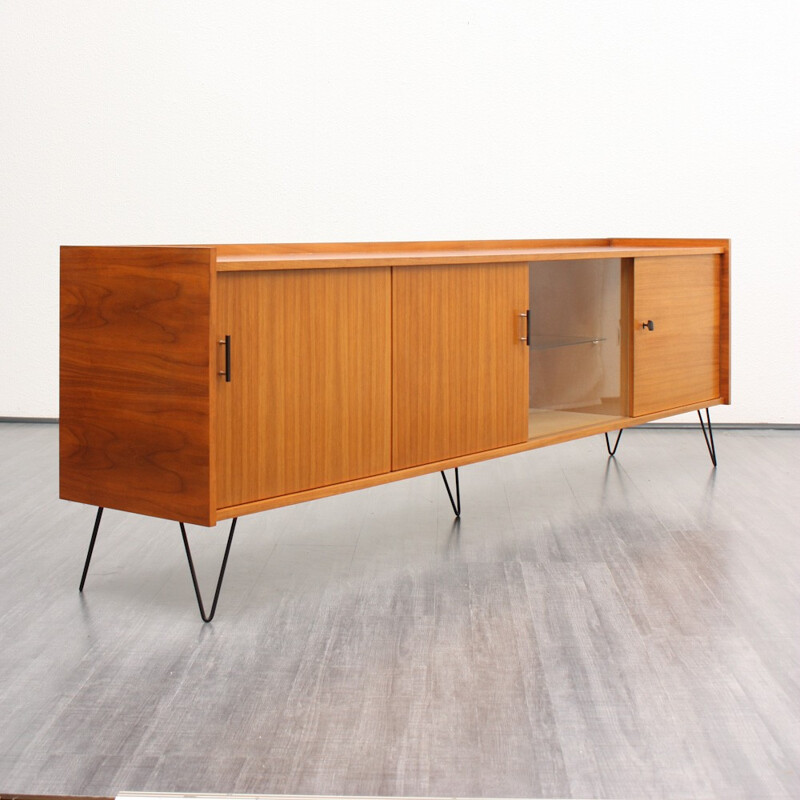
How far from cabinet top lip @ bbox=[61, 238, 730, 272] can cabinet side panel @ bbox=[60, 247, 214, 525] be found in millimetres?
60

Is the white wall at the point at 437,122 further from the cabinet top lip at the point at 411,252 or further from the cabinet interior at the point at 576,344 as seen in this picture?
the cabinet interior at the point at 576,344

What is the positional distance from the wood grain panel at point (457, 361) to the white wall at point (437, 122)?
206cm

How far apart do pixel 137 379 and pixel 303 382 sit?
13.6 inches

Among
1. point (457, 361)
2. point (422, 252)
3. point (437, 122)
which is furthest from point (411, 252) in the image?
point (437, 122)

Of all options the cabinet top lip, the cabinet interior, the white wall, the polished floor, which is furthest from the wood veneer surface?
the white wall

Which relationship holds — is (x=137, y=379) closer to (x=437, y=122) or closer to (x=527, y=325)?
(x=527, y=325)

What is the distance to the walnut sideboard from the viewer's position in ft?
7.13

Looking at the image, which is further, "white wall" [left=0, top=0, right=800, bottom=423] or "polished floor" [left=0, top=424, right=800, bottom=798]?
"white wall" [left=0, top=0, right=800, bottom=423]

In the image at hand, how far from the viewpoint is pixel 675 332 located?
3.46 metres

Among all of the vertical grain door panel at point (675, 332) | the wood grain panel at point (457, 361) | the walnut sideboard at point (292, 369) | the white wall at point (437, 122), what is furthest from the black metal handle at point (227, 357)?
the white wall at point (437, 122)

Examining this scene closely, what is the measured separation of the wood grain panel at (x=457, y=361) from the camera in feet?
8.45

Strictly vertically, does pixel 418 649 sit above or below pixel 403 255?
below

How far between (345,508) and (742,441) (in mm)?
1955

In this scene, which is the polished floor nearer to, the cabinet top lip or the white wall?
the cabinet top lip
